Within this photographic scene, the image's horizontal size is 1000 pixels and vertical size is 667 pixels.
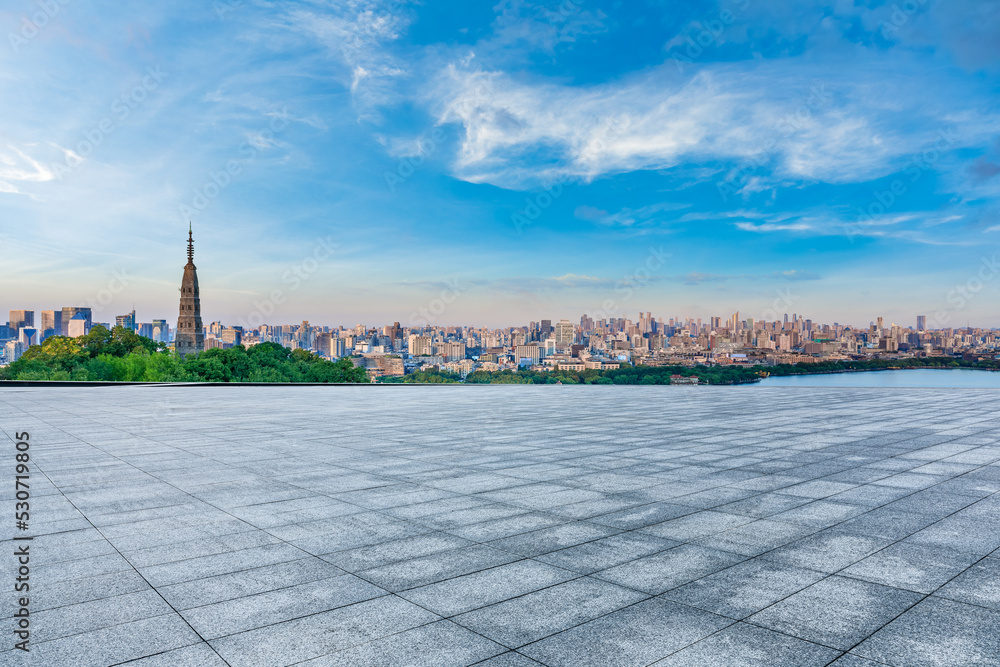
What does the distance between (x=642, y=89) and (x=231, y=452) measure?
26.9 m

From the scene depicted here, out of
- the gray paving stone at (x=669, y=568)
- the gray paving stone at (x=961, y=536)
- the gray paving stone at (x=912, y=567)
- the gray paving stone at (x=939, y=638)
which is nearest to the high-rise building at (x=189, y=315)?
the gray paving stone at (x=669, y=568)

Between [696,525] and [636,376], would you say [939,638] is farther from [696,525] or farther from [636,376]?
[636,376]

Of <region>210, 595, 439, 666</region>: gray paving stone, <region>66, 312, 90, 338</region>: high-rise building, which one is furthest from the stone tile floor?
<region>66, 312, 90, 338</region>: high-rise building

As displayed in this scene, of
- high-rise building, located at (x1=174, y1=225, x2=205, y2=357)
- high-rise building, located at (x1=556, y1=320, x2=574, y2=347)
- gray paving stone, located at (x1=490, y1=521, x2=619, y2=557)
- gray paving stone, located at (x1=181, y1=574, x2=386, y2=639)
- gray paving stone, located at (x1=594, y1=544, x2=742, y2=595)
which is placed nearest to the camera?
gray paving stone, located at (x1=181, y1=574, x2=386, y2=639)

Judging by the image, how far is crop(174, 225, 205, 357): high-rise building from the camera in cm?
12062

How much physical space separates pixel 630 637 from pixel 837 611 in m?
1.44

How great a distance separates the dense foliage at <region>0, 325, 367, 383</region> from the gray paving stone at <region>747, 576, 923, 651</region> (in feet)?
→ 148

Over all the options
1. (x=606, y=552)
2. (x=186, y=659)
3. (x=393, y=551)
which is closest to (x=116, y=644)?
(x=186, y=659)

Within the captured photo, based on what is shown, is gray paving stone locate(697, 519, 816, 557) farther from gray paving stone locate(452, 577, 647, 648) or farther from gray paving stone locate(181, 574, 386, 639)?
gray paving stone locate(181, 574, 386, 639)

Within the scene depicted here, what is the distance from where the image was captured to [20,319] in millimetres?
134250

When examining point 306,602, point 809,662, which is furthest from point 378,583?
point 809,662

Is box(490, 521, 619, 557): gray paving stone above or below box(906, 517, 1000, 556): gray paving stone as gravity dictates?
above

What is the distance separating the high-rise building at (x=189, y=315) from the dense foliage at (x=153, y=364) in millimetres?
53128

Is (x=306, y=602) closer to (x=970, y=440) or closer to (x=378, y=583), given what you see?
(x=378, y=583)
